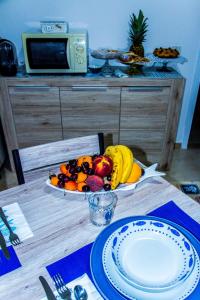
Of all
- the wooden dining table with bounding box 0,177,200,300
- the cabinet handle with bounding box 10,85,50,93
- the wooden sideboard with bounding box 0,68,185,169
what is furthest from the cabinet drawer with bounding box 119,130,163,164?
the wooden dining table with bounding box 0,177,200,300

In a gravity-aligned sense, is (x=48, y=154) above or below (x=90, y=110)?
above

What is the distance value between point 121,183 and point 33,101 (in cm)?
133

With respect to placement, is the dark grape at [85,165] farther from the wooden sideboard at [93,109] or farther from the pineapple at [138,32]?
the pineapple at [138,32]

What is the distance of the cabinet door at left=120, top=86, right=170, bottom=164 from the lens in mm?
2021

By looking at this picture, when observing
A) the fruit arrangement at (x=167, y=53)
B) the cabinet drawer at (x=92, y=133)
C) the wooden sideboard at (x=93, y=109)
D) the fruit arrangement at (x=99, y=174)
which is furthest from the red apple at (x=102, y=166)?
the fruit arrangement at (x=167, y=53)

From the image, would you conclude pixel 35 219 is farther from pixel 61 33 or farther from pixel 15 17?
pixel 15 17

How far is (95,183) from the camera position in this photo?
0.93m

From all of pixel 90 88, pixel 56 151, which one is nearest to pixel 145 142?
pixel 90 88

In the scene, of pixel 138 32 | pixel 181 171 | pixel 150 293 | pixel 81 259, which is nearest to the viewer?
pixel 150 293

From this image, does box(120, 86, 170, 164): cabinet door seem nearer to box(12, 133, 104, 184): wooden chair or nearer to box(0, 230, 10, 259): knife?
box(12, 133, 104, 184): wooden chair

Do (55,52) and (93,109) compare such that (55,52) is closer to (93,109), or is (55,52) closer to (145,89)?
(93,109)

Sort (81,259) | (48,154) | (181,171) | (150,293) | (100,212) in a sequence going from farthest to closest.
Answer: (181,171), (48,154), (100,212), (81,259), (150,293)

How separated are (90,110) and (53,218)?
1.34 metres

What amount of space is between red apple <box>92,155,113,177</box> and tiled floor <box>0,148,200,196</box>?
1411 mm
